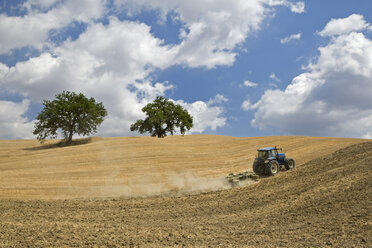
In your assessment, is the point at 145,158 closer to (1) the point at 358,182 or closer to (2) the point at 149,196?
(2) the point at 149,196

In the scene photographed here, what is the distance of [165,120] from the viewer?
67.9 metres

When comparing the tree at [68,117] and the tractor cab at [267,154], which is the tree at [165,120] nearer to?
the tree at [68,117]

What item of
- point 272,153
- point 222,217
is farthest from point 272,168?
point 222,217

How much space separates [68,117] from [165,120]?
20011 millimetres

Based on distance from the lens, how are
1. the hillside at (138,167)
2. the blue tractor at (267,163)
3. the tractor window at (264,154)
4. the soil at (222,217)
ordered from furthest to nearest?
the tractor window at (264,154), the blue tractor at (267,163), the hillside at (138,167), the soil at (222,217)

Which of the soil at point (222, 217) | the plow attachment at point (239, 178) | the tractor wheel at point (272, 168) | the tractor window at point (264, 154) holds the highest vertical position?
the tractor window at point (264, 154)

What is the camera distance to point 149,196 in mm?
21453

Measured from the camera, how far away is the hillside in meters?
23.2

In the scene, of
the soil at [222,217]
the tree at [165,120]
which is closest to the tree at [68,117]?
the tree at [165,120]

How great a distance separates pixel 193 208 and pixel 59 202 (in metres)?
8.25

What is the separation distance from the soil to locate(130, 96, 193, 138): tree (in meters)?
46.8

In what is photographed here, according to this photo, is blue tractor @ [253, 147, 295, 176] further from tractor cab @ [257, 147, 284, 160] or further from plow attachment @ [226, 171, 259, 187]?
plow attachment @ [226, 171, 259, 187]

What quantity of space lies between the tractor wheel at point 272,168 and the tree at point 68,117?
1520 inches

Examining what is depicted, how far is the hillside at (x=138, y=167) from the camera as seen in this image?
23.2 m
